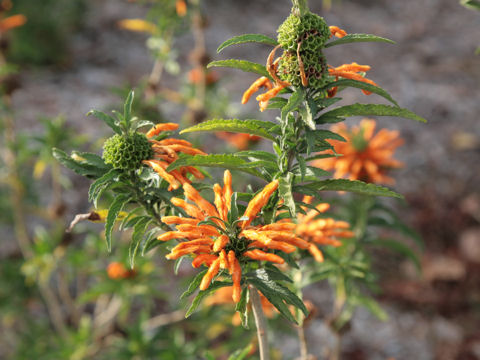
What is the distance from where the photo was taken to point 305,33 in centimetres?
69

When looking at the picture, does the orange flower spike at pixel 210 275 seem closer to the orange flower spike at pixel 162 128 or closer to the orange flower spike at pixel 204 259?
the orange flower spike at pixel 204 259

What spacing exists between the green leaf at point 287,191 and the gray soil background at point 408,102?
1631 mm

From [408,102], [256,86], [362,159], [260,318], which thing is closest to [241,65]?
[256,86]

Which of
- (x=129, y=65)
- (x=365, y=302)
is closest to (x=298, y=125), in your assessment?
(x=365, y=302)

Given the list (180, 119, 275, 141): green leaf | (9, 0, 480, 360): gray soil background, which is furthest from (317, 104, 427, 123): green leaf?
Result: (9, 0, 480, 360): gray soil background

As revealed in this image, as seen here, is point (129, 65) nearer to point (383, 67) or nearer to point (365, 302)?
point (383, 67)

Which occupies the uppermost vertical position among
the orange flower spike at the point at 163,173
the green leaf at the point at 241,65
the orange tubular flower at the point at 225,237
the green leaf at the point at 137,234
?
the green leaf at the point at 241,65

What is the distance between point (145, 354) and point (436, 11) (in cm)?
644

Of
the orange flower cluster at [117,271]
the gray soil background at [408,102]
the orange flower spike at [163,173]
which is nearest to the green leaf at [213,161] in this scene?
the orange flower spike at [163,173]

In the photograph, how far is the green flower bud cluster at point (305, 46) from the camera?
2.27 feet

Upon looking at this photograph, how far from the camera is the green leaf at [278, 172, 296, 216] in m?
0.68

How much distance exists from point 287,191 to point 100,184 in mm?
306

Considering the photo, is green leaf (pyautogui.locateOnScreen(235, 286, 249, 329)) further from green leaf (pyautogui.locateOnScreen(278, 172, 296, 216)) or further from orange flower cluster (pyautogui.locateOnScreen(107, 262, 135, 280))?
orange flower cluster (pyautogui.locateOnScreen(107, 262, 135, 280))

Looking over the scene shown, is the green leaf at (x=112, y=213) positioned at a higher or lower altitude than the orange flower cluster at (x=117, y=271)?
higher
